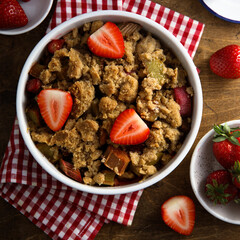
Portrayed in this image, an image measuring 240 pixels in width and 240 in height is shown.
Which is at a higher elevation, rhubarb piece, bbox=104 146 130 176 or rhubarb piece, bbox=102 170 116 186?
rhubarb piece, bbox=104 146 130 176

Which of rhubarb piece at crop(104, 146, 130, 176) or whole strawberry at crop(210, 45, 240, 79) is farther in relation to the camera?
whole strawberry at crop(210, 45, 240, 79)

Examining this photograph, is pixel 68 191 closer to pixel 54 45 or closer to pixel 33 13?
pixel 54 45

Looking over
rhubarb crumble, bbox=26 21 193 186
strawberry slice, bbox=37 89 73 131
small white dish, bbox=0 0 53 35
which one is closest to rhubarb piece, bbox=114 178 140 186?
rhubarb crumble, bbox=26 21 193 186

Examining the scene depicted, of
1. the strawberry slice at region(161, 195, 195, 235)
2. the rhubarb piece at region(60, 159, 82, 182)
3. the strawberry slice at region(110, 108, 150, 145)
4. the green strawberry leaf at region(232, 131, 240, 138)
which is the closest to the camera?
the strawberry slice at region(110, 108, 150, 145)

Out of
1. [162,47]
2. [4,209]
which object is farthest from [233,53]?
[4,209]

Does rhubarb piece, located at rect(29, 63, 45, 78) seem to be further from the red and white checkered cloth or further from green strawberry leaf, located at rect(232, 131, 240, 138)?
green strawberry leaf, located at rect(232, 131, 240, 138)

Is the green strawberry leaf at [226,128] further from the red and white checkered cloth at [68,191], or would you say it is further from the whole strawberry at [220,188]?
the red and white checkered cloth at [68,191]

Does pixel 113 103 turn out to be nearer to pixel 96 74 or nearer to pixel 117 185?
pixel 96 74
